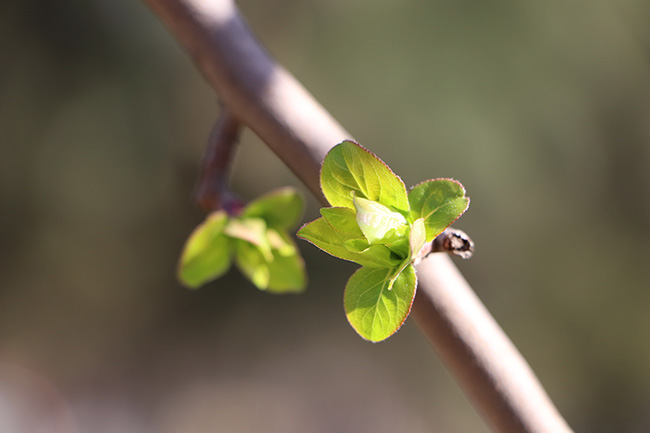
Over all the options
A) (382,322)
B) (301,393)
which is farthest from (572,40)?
(382,322)

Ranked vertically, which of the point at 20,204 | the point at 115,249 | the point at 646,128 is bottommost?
the point at 646,128

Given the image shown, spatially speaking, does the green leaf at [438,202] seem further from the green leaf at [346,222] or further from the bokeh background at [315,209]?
the bokeh background at [315,209]

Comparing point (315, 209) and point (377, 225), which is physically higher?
point (315, 209)

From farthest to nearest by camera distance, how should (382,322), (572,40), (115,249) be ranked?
(115,249), (572,40), (382,322)

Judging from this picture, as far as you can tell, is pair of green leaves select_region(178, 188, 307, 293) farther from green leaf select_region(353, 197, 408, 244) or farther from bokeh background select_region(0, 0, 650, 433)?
bokeh background select_region(0, 0, 650, 433)

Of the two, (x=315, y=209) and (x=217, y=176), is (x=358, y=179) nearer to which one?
(x=217, y=176)

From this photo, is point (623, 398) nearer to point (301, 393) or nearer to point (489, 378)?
point (301, 393)

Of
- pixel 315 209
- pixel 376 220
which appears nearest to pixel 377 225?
pixel 376 220

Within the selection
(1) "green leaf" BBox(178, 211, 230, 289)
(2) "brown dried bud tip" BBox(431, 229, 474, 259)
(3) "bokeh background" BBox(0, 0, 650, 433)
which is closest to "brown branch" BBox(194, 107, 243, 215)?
(1) "green leaf" BBox(178, 211, 230, 289)
